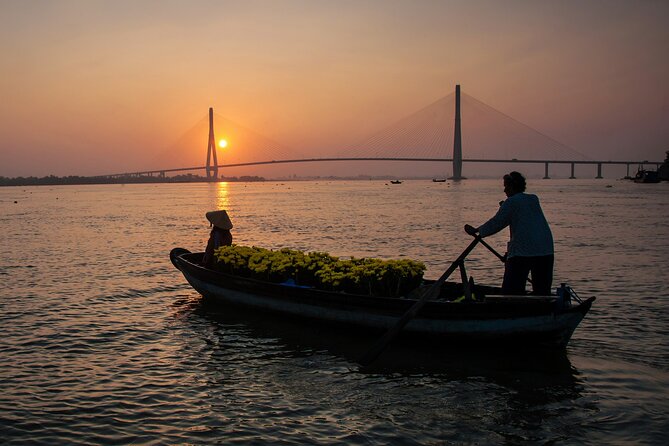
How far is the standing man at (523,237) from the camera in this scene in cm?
854

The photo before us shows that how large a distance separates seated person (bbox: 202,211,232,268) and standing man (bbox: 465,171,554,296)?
6066mm

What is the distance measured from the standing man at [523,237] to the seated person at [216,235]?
6066mm

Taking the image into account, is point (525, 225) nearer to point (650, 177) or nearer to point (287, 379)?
point (287, 379)

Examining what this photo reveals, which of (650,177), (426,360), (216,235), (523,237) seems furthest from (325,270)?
(650,177)

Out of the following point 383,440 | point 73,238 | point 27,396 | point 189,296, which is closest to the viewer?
point 383,440

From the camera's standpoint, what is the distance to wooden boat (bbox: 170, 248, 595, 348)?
8.16 meters

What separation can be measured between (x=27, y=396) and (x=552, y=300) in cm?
676

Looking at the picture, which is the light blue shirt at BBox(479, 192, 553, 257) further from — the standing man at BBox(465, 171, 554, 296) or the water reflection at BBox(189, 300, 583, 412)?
the water reflection at BBox(189, 300, 583, 412)

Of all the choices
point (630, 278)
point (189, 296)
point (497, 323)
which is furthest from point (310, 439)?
point (630, 278)

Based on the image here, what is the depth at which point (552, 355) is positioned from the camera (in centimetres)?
873

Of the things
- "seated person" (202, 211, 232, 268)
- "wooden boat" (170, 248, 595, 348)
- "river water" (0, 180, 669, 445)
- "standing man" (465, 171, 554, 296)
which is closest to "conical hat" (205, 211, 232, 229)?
"seated person" (202, 211, 232, 268)

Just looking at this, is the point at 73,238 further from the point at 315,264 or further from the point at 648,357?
the point at 648,357

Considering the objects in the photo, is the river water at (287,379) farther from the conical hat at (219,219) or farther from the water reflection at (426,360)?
the conical hat at (219,219)

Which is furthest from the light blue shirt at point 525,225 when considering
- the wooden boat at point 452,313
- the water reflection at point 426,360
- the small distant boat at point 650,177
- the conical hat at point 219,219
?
the small distant boat at point 650,177
